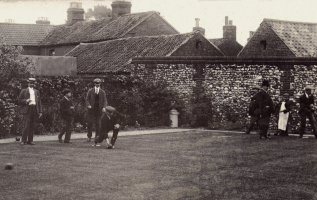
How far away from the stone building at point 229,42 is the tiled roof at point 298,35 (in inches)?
384

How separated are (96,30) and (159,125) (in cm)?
2519

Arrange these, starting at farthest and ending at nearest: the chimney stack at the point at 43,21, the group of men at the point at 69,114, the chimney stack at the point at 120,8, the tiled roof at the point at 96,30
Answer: the chimney stack at the point at 43,21 → the chimney stack at the point at 120,8 → the tiled roof at the point at 96,30 → the group of men at the point at 69,114

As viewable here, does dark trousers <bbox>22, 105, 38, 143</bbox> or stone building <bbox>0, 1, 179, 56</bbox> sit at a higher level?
stone building <bbox>0, 1, 179, 56</bbox>

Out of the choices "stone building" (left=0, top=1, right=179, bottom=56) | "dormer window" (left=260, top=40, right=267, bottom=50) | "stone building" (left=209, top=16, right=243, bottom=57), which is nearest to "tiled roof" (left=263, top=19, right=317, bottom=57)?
"dormer window" (left=260, top=40, right=267, bottom=50)

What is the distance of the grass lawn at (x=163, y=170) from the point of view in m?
9.23

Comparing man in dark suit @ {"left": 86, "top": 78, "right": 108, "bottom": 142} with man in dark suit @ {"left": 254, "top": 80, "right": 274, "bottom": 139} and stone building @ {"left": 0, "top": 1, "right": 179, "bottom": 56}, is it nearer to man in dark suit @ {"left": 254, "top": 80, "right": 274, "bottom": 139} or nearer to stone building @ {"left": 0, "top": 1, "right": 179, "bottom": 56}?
man in dark suit @ {"left": 254, "top": 80, "right": 274, "bottom": 139}

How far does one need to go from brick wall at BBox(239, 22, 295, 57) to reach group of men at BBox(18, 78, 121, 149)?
25125 millimetres

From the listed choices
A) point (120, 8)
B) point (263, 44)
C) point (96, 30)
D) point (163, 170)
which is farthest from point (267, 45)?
point (163, 170)

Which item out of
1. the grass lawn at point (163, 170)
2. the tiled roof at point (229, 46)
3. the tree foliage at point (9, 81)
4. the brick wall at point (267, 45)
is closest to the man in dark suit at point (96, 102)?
the grass lawn at point (163, 170)

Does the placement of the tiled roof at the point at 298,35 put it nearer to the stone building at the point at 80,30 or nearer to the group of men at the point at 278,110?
the stone building at the point at 80,30

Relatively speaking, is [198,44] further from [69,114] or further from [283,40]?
[69,114]

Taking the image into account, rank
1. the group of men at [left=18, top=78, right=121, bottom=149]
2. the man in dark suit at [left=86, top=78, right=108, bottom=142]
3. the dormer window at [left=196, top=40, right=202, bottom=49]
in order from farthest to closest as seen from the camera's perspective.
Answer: the dormer window at [left=196, top=40, right=202, bottom=49] → the man in dark suit at [left=86, top=78, right=108, bottom=142] → the group of men at [left=18, top=78, right=121, bottom=149]

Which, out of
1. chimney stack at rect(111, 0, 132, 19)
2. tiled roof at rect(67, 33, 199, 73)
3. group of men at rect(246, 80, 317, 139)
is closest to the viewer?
group of men at rect(246, 80, 317, 139)

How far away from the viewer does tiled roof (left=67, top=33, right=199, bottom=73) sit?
107 feet
